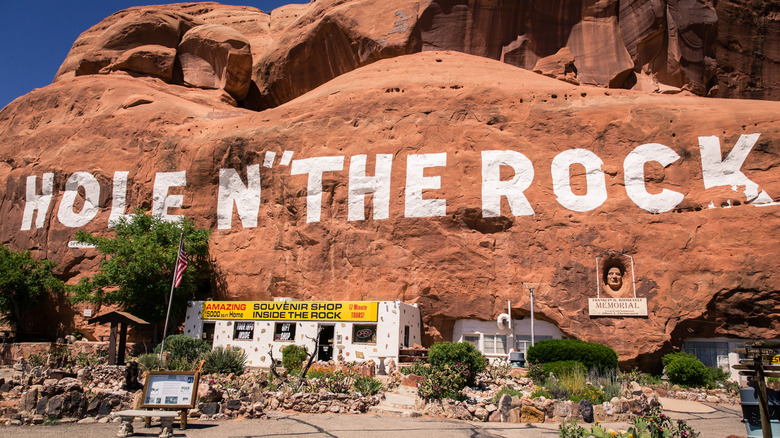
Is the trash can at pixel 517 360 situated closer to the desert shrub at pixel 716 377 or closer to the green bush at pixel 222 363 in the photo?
the desert shrub at pixel 716 377

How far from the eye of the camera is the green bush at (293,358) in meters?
20.4

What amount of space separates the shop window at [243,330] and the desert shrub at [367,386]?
10139 millimetres

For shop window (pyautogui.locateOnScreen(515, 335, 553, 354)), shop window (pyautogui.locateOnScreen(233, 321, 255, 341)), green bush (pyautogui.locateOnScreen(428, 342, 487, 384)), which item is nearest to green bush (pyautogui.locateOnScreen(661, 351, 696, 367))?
shop window (pyautogui.locateOnScreen(515, 335, 553, 354))

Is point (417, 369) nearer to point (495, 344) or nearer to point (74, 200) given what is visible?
point (495, 344)

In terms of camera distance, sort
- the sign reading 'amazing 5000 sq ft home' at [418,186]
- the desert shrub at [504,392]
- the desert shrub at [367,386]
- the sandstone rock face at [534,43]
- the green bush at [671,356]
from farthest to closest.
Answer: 1. the sandstone rock face at [534,43]
2. the sign reading 'amazing 5000 sq ft home' at [418,186]
3. the green bush at [671,356]
4. the desert shrub at [367,386]
5. the desert shrub at [504,392]

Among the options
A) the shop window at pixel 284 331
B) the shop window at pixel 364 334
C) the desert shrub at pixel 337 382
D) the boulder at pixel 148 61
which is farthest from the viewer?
the boulder at pixel 148 61

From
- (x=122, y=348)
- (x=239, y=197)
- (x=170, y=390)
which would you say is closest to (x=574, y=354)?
(x=170, y=390)

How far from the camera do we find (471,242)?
1001 inches

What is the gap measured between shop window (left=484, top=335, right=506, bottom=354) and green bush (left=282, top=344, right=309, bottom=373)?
812cm

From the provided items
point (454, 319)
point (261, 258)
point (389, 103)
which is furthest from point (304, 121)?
point (454, 319)

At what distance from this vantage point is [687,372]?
Answer: 64.8 feet

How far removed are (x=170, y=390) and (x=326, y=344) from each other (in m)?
12.7

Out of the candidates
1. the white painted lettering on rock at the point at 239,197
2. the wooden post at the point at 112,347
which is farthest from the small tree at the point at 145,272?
the wooden post at the point at 112,347

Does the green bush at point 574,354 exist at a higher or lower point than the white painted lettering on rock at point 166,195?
lower
